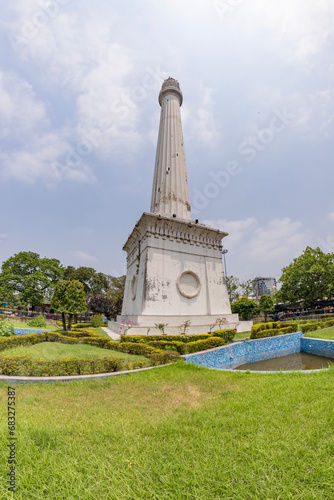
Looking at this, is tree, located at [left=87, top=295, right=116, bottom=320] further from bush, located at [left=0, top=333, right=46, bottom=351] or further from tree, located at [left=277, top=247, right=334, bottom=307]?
tree, located at [left=277, top=247, right=334, bottom=307]

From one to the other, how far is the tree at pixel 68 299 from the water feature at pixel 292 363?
338 inches

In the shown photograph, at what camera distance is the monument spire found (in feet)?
62.3

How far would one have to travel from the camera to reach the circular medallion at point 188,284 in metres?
16.2

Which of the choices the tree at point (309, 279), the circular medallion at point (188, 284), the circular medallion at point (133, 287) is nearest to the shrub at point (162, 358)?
the circular medallion at point (188, 284)

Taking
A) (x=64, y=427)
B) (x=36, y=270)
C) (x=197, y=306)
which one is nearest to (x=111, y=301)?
(x=36, y=270)

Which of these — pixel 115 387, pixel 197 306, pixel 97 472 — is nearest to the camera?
pixel 97 472

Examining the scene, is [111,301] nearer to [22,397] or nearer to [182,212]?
[182,212]

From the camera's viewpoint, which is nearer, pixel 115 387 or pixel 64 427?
pixel 64 427

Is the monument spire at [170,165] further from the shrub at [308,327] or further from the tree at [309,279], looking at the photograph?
the tree at [309,279]

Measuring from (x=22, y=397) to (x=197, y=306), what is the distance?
13236 millimetres

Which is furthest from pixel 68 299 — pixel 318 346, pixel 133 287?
pixel 318 346

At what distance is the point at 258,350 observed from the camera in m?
12.1

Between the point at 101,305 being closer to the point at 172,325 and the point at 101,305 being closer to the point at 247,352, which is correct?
the point at 172,325

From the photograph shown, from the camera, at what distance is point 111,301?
97.5 feet
